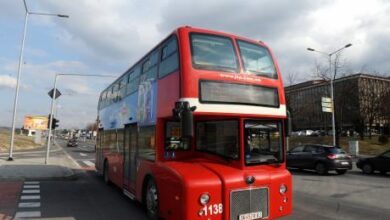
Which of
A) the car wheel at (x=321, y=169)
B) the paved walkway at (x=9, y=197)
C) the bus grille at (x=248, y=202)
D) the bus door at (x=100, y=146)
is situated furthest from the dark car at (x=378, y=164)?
the paved walkway at (x=9, y=197)

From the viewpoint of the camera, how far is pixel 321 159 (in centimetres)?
1997

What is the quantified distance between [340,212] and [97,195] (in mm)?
6700

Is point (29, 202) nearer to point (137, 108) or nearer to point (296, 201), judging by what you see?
point (137, 108)

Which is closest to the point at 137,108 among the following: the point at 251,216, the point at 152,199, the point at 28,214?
the point at 152,199

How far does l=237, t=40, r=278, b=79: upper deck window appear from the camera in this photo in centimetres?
841

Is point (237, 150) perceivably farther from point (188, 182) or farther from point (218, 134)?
point (188, 182)

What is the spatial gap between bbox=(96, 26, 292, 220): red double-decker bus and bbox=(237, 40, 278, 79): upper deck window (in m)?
0.03

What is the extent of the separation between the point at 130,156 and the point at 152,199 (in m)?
2.87

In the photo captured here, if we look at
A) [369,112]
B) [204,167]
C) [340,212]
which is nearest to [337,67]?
[369,112]

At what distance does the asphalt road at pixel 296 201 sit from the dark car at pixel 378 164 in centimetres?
450

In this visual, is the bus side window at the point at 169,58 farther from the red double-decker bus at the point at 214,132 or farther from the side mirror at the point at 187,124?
the side mirror at the point at 187,124

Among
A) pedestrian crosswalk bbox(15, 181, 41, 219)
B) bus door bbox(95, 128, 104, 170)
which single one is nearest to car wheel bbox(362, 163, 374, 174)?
bus door bbox(95, 128, 104, 170)

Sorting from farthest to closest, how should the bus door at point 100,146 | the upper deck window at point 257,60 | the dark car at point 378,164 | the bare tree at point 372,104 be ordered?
1. the bare tree at point 372,104
2. the dark car at point 378,164
3. the bus door at point 100,146
4. the upper deck window at point 257,60

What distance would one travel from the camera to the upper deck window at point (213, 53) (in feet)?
26.2
